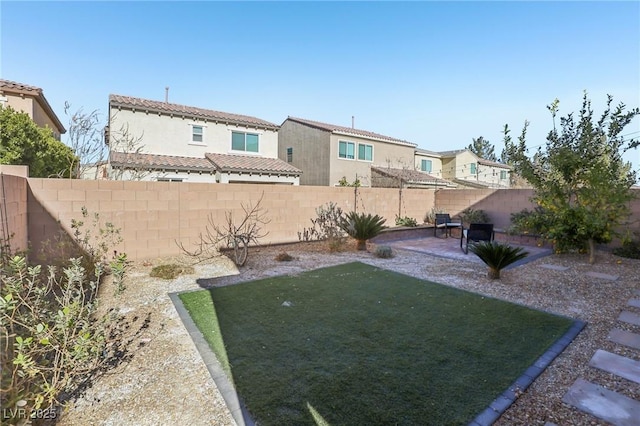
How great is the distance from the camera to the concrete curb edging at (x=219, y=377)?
8.30 feet

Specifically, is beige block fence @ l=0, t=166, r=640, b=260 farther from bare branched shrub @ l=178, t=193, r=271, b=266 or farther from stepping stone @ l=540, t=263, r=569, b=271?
stepping stone @ l=540, t=263, r=569, b=271

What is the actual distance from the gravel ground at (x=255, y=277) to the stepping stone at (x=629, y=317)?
96mm

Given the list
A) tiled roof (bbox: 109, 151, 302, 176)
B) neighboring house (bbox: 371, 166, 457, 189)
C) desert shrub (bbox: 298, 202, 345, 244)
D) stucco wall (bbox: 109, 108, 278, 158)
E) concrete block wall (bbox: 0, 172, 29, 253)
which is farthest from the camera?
neighboring house (bbox: 371, 166, 457, 189)

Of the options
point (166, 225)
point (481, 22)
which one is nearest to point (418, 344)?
point (166, 225)

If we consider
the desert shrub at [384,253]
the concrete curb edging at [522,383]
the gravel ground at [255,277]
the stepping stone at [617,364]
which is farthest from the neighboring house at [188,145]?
the stepping stone at [617,364]

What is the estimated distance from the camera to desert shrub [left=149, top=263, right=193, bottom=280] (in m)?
6.64

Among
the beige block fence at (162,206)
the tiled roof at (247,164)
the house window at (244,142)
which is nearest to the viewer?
the beige block fence at (162,206)

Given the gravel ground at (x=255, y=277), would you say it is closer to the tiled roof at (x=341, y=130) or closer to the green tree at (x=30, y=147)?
the green tree at (x=30, y=147)

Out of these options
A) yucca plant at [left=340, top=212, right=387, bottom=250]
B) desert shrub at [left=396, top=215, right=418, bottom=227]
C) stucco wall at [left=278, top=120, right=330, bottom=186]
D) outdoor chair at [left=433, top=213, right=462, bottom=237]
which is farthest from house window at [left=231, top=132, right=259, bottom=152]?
outdoor chair at [left=433, top=213, right=462, bottom=237]

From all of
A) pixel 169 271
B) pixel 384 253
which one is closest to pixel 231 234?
pixel 169 271

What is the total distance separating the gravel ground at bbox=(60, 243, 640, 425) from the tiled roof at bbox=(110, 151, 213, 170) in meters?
8.88

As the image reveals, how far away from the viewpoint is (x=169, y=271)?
6.83 m

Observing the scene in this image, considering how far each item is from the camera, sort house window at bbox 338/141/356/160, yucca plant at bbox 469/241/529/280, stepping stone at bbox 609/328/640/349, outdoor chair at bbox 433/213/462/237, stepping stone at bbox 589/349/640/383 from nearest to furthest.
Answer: stepping stone at bbox 589/349/640/383 → stepping stone at bbox 609/328/640/349 → yucca plant at bbox 469/241/529/280 → outdoor chair at bbox 433/213/462/237 → house window at bbox 338/141/356/160

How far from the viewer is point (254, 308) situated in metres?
4.92
